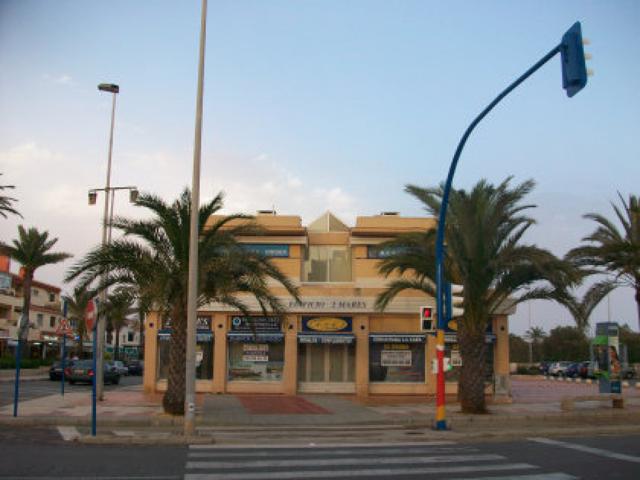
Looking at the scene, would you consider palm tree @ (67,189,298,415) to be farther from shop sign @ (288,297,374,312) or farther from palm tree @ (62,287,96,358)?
shop sign @ (288,297,374,312)

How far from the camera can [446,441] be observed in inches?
599

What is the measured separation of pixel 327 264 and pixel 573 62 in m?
21.2

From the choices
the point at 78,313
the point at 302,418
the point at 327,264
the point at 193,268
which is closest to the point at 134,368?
the point at 78,313

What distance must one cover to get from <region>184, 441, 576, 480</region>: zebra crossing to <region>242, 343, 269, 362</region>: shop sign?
15.7 metres

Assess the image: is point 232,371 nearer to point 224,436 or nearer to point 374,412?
point 374,412

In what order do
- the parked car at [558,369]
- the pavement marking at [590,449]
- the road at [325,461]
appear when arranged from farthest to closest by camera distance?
1. the parked car at [558,369]
2. the pavement marking at [590,449]
3. the road at [325,461]

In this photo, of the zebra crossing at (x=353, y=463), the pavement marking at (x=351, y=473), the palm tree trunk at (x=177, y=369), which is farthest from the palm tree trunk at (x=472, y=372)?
the pavement marking at (x=351, y=473)

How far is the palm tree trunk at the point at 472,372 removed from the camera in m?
20.8

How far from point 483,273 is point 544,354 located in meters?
72.1

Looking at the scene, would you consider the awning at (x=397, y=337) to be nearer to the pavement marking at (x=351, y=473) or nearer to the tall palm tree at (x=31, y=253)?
the pavement marking at (x=351, y=473)

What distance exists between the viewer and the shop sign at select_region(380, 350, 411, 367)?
29625mm

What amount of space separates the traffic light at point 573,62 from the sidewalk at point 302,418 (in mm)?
8478

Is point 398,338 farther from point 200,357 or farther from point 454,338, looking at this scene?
point 200,357

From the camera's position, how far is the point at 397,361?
1167 inches
